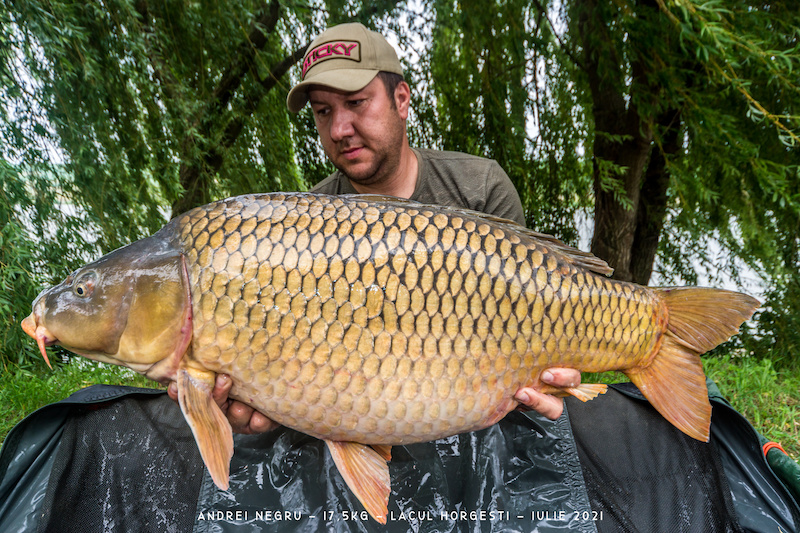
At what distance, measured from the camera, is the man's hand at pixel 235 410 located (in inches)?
40.8

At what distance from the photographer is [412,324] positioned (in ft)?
3.34

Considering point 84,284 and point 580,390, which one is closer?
point 84,284

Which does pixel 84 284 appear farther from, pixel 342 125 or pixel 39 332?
pixel 342 125

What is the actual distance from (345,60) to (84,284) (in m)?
0.95

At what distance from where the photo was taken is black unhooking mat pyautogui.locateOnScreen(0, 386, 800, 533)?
1.38 meters

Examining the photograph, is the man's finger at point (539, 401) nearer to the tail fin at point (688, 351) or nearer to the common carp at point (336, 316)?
the common carp at point (336, 316)

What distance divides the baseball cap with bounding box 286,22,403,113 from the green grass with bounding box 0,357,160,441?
3.73ft

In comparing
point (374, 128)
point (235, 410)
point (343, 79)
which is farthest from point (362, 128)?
point (235, 410)

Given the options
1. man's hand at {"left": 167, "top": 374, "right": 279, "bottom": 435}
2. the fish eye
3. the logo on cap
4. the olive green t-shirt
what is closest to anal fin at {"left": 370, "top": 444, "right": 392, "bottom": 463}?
man's hand at {"left": 167, "top": 374, "right": 279, "bottom": 435}

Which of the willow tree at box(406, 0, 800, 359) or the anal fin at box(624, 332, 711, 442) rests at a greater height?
the willow tree at box(406, 0, 800, 359)

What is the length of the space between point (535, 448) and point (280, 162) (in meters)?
1.37

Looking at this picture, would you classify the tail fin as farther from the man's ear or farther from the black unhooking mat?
the man's ear

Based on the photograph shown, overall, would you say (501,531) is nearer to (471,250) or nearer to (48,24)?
(471,250)

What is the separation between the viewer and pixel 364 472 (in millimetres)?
1101
